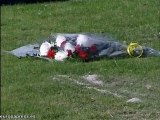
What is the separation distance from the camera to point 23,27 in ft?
44.3

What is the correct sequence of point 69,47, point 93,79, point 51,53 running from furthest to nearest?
point 51,53
point 69,47
point 93,79

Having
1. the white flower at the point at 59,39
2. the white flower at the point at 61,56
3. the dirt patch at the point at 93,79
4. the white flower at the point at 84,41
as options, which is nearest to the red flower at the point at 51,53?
the white flower at the point at 61,56

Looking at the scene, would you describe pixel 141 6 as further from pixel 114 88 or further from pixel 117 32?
pixel 114 88

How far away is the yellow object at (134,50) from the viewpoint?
10449mm

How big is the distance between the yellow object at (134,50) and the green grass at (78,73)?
0.73 feet

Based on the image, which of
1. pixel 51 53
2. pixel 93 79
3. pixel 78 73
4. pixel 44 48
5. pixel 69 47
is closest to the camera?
pixel 93 79

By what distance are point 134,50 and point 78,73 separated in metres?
1.51

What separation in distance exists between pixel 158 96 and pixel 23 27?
5939mm

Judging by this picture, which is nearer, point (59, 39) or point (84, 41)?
point (84, 41)

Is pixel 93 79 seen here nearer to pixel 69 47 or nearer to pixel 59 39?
pixel 69 47

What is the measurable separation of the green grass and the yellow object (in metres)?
0.22

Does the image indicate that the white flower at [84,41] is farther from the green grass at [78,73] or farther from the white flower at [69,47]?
the green grass at [78,73]

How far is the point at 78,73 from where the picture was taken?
9.38m

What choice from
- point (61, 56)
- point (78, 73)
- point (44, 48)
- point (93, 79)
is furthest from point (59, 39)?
point (93, 79)
